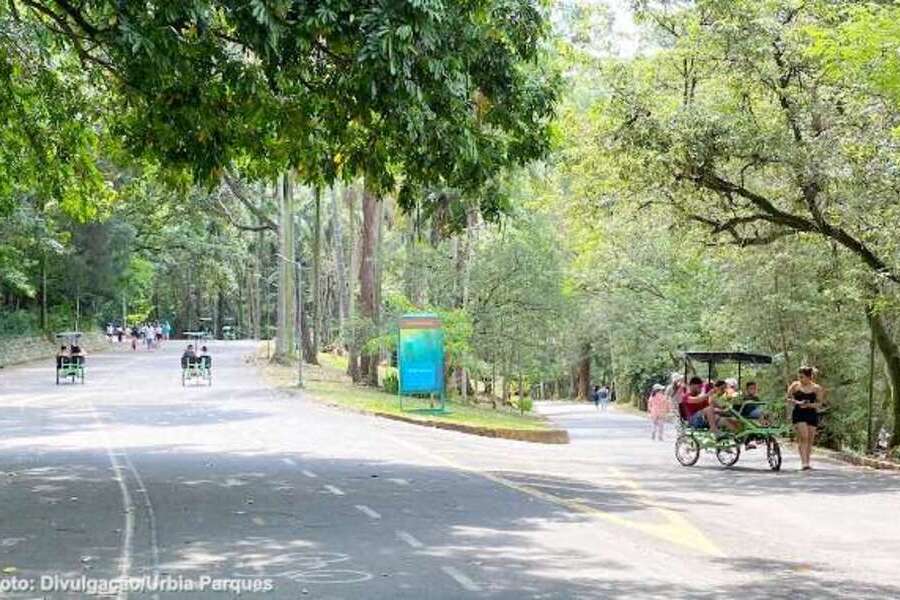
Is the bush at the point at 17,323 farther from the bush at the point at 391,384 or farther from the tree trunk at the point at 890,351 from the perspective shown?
the tree trunk at the point at 890,351

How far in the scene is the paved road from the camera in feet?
31.2

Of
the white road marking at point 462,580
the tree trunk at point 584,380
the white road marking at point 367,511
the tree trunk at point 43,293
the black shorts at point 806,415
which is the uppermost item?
the tree trunk at point 43,293

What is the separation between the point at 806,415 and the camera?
20.5 meters

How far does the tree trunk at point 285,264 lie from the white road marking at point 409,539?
41.4 metres

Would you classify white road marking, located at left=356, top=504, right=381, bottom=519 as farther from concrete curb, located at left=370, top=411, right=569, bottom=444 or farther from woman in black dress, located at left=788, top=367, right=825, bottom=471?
concrete curb, located at left=370, top=411, right=569, bottom=444

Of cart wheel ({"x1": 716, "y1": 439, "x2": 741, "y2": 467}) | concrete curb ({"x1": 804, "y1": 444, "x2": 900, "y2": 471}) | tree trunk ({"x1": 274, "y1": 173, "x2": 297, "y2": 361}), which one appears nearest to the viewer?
cart wheel ({"x1": 716, "y1": 439, "x2": 741, "y2": 467})

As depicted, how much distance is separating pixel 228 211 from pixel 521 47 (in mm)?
47744

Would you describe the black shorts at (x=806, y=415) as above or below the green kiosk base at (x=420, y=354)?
below

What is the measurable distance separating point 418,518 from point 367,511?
717 millimetres

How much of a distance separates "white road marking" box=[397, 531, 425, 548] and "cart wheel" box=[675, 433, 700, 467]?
1167 centimetres

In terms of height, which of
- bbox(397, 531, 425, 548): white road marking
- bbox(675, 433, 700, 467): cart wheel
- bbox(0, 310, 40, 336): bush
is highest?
bbox(0, 310, 40, 336): bush

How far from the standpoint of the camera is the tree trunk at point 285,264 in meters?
53.4

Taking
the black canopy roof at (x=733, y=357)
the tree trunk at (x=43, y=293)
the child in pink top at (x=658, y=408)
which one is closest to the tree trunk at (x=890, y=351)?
the black canopy roof at (x=733, y=357)

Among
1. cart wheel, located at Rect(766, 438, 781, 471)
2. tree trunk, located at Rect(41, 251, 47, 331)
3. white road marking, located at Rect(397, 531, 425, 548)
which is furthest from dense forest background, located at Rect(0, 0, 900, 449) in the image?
tree trunk, located at Rect(41, 251, 47, 331)
